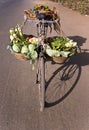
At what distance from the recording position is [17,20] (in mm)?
12859

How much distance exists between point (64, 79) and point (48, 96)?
94 centimetres

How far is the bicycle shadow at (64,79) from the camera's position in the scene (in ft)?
20.7

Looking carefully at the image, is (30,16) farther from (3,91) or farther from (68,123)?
(68,123)

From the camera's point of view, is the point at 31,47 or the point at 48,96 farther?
the point at 48,96

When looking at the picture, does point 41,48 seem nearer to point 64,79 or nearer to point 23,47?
point 23,47

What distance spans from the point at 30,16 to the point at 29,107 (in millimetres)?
1811

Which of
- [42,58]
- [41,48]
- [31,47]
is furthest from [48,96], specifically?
[31,47]

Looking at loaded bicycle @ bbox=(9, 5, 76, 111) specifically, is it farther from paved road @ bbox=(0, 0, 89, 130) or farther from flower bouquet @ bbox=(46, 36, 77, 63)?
paved road @ bbox=(0, 0, 89, 130)

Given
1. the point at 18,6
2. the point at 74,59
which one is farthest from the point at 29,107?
the point at 18,6

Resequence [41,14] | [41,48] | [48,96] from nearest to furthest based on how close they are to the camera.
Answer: [41,48] → [48,96] → [41,14]

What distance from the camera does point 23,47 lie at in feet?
19.0

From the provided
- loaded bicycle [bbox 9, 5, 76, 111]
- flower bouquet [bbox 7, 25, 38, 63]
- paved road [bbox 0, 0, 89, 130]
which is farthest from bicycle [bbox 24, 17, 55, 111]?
paved road [bbox 0, 0, 89, 130]

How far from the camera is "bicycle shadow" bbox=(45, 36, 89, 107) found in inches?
249

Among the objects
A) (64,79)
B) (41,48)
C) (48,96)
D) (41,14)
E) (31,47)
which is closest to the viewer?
(31,47)
